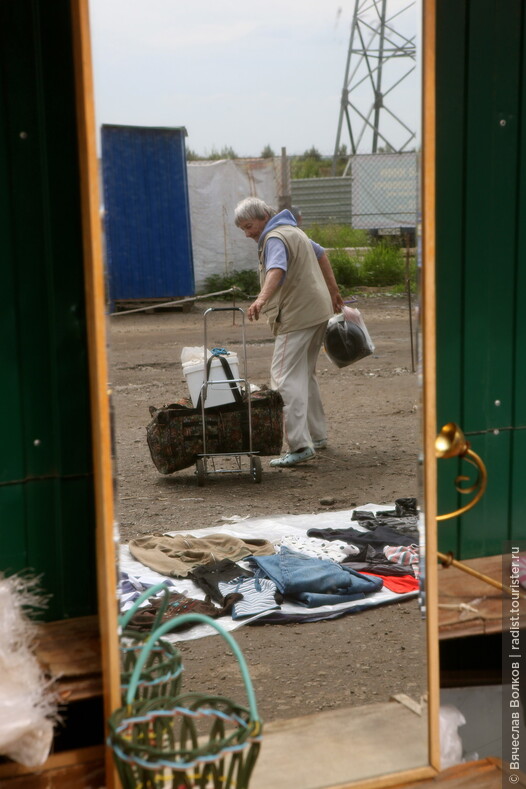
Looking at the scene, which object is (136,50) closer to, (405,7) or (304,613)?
(405,7)

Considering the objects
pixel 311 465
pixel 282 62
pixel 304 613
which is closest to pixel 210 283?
pixel 311 465

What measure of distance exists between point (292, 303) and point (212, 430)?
1.07 metres

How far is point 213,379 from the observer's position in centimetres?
577

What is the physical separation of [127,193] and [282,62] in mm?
4403

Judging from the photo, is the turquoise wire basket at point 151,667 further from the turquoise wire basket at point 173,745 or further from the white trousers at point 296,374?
the white trousers at point 296,374

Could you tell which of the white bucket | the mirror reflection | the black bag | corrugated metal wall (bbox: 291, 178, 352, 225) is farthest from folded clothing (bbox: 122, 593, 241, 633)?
corrugated metal wall (bbox: 291, 178, 352, 225)

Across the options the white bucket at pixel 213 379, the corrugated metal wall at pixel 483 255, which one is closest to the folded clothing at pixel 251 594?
the corrugated metal wall at pixel 483 255

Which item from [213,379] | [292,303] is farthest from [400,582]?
[292,303]

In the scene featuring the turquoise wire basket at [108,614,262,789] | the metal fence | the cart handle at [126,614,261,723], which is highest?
the metal fence

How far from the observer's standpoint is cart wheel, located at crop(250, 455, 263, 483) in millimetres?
5816

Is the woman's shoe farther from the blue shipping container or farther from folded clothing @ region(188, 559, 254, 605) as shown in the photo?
folded clothing @ region(188, 559, 254, 605)

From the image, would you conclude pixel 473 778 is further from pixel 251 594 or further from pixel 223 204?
pixel 223 204

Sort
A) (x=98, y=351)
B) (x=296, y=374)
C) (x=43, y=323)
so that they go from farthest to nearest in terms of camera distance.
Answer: (x=296, y=374) < (x=43, y=323) < (x=98, y=351)

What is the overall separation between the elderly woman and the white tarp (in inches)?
32.2
